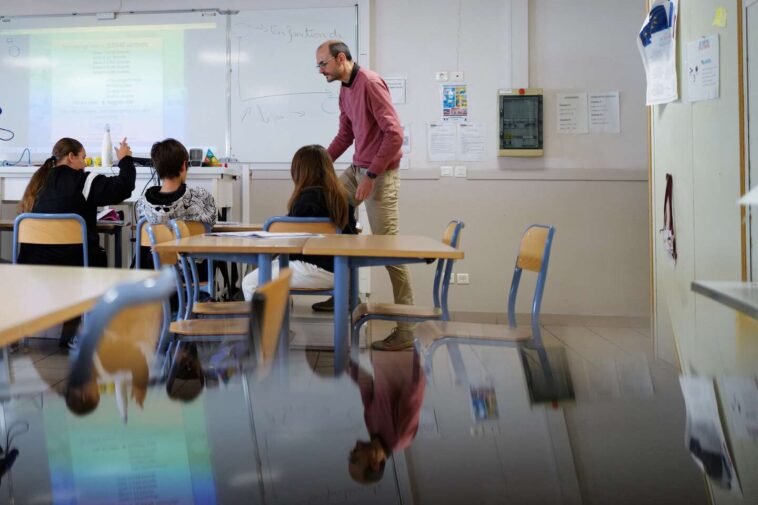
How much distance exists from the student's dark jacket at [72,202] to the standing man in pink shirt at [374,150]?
128cm

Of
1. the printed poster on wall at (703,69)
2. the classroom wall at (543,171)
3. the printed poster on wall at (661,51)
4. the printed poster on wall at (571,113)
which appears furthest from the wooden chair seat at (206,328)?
the printed poster on wall at (571,113)

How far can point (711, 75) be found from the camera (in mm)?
2152

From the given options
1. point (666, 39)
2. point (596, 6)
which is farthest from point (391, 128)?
point (596, 6)

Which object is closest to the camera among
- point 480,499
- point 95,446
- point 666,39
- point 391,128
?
point 480,499

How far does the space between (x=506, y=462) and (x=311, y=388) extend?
0.90 m

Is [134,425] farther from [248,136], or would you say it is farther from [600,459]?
[248,136]

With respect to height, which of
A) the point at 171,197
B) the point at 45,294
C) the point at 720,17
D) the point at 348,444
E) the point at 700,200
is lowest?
the point at 348,444

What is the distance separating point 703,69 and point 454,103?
2.31 metres

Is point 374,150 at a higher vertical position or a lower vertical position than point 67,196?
higher

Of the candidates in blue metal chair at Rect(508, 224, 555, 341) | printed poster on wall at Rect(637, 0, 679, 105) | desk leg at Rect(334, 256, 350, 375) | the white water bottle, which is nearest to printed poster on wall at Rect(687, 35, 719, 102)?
printed poster on wall at Rect(637, 0, 679, 105)

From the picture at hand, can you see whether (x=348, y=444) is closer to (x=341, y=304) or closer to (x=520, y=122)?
(x=341, y=304)

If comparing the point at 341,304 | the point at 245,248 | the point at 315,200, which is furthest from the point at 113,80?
the point at 341,304

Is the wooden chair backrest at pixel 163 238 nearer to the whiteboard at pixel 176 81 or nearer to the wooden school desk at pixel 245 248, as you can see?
the wooden school desk at pixel 245 248

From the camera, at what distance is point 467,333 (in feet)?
6.08
